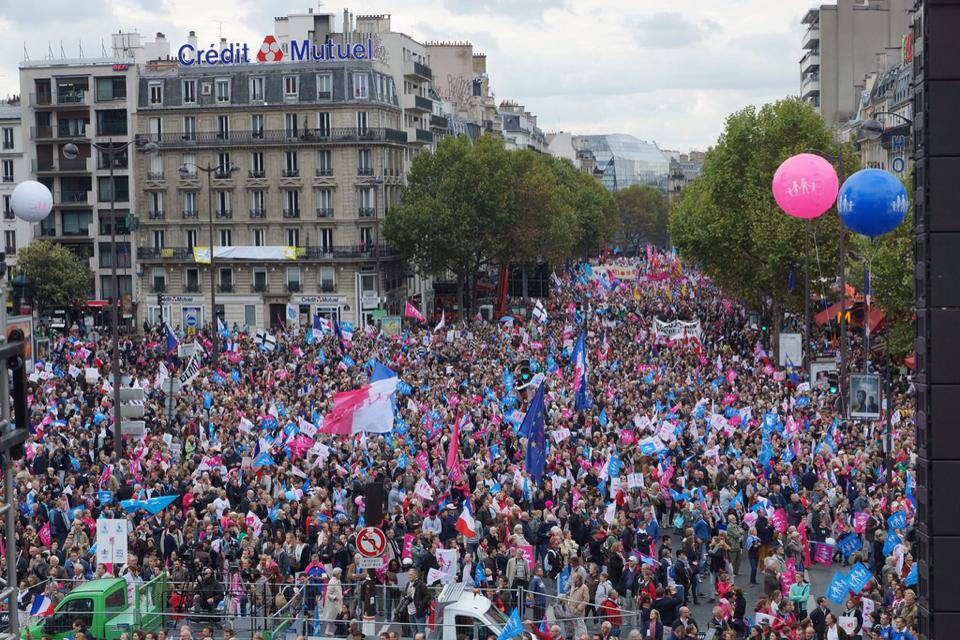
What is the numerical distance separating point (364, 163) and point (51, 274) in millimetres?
16585

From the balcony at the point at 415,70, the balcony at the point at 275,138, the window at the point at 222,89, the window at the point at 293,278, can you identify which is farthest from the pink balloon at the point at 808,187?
the balcony at the point at 415,70

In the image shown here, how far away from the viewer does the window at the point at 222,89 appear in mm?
76625

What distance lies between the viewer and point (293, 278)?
76.3 meters

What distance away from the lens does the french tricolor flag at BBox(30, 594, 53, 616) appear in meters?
19.3

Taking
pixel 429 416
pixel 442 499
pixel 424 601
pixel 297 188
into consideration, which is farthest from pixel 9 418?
pixel 297 188

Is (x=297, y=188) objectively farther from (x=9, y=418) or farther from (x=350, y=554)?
(x=9, y=418)

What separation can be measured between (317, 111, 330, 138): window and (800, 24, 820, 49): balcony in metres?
51.3

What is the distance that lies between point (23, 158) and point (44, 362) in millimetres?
38436

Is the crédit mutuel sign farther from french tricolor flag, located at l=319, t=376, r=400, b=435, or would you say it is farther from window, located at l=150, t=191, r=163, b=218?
french tricolor flag, located at l=319, t=376, r=400, b=435

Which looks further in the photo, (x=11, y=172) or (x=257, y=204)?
(x=11, y=172)

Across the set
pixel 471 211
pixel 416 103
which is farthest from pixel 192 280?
pixel 416 103

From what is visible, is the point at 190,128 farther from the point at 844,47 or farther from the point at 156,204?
the point at 844,47

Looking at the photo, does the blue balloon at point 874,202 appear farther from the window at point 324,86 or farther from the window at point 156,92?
the window at point 156,92

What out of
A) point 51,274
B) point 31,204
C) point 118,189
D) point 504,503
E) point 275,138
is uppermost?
point 275,138
